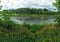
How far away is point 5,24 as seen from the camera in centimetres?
692

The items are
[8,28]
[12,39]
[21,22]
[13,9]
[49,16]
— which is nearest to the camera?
[12,39]

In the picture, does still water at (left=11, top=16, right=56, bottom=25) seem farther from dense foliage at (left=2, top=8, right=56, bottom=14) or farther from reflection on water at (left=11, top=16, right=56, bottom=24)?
dense foliage at (left=2, top=8, right=56, bottom=14)

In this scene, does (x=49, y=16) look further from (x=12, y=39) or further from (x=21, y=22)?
(x=12, y=39)

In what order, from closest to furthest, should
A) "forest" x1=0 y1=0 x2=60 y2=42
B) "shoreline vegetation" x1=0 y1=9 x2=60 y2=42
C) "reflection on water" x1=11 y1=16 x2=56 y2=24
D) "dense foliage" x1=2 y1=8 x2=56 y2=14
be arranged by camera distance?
1. "shoreline vegetation" x1=0 y1=9 x2=60 y2=42
2. "forest" x1=0 y1=0 x2=60 y2=42
3. "reflection on water" x1=11 y1=16 x2=56 y2=24
4. "dense foliage" x1=2 y1=8 x2=56 y2=14

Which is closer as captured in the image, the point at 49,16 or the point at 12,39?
the point at 12,39

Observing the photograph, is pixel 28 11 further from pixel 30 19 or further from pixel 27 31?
pixel 27 31

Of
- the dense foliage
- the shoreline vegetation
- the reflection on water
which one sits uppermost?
the dense foliage

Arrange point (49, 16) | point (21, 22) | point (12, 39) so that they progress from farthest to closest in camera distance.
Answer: point (49, 16) < point (21, 22) < point (12, 39)

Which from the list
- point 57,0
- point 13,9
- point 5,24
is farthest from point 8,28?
point 57,0

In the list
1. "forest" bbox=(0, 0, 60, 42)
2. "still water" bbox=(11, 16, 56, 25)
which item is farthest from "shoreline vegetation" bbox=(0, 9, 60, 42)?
"still water" bbox=(11, 16, 56, 25)

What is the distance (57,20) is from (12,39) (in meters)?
3.39

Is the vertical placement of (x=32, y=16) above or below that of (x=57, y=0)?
below

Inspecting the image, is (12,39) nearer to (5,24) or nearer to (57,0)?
(5,24)

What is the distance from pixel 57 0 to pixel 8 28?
2.58 metres
